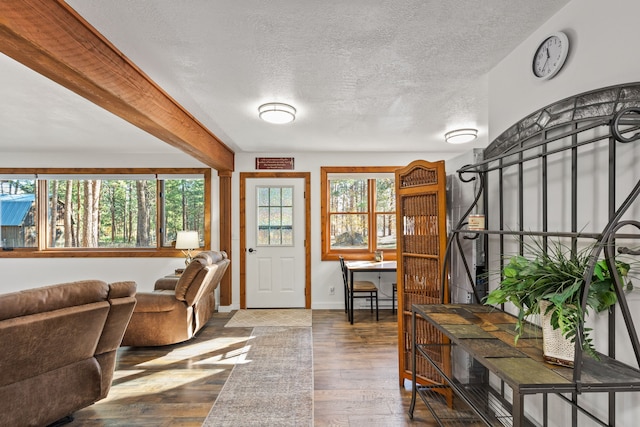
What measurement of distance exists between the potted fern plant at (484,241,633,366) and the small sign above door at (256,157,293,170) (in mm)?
4025

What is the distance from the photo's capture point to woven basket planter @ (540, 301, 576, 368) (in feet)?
4.00

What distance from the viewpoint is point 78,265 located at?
17.1ft

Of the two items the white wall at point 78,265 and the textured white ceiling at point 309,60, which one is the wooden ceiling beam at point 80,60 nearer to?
the textured white ceiling at point 309,60

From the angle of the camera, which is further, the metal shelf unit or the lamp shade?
the lamp shade

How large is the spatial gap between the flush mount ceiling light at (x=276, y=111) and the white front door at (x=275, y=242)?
6.92 feet

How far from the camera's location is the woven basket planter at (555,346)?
1.22 meters

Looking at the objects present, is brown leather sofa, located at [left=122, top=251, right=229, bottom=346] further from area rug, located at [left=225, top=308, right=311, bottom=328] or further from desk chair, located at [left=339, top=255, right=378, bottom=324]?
desk chair, located at [left=339, top=255, right=378, bottom=324]

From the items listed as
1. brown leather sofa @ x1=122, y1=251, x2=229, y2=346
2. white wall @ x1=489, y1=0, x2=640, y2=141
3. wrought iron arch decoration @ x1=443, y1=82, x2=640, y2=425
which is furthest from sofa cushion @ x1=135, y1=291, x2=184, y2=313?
white wall @ x1=489, y1=0, x2=640, y2=141

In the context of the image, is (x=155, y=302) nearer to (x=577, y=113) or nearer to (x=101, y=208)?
(x=101, y=208)

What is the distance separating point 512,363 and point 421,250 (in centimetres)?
146

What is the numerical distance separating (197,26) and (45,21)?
25.7 inches

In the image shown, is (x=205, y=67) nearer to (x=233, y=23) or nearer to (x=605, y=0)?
(x=233, y=23)

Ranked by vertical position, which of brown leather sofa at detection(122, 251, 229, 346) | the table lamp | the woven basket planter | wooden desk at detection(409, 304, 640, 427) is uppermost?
the table lamp

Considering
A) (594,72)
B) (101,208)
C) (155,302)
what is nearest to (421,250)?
(594,72)
